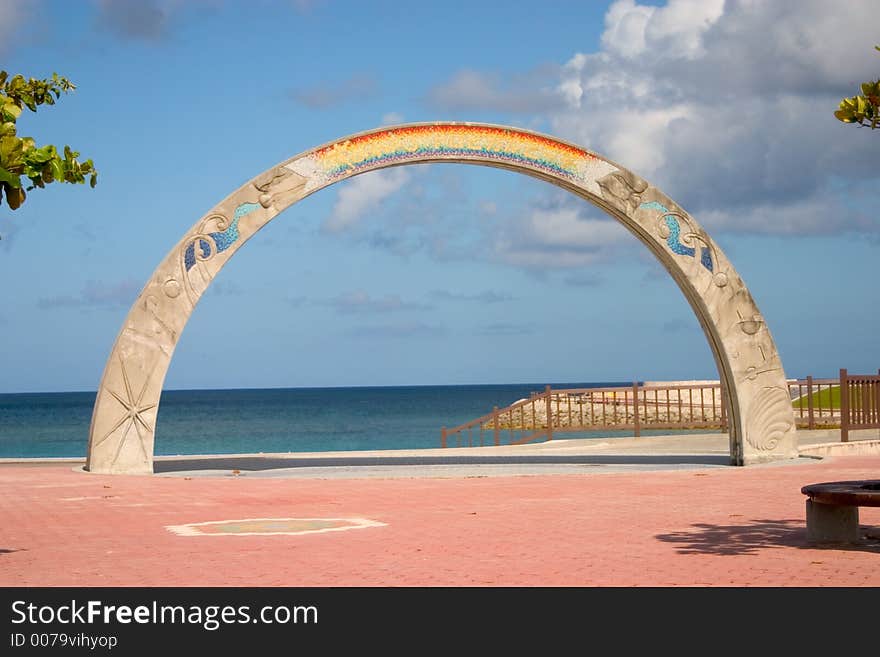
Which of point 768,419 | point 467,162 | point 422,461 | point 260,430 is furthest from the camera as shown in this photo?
point 260,430

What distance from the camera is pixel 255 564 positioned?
8758 mm

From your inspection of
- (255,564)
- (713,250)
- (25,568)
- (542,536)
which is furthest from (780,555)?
(713,250)

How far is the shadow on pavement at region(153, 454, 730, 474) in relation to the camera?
1880cm

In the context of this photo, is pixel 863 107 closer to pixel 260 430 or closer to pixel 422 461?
pixel 422 461

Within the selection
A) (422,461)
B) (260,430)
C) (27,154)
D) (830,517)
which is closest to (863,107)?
(830,517)

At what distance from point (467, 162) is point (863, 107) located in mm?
9720

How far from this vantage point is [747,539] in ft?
31.8

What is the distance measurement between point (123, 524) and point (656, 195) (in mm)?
9937

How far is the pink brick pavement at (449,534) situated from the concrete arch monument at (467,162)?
1507 mm

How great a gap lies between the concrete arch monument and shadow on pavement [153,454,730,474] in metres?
1.12

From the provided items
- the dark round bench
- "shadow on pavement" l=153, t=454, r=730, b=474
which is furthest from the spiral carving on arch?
the dark round bench

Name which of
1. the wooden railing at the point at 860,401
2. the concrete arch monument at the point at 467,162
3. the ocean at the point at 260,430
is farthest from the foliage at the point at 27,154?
the ocean at the point at 260,430

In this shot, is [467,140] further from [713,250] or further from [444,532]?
[444,532]
